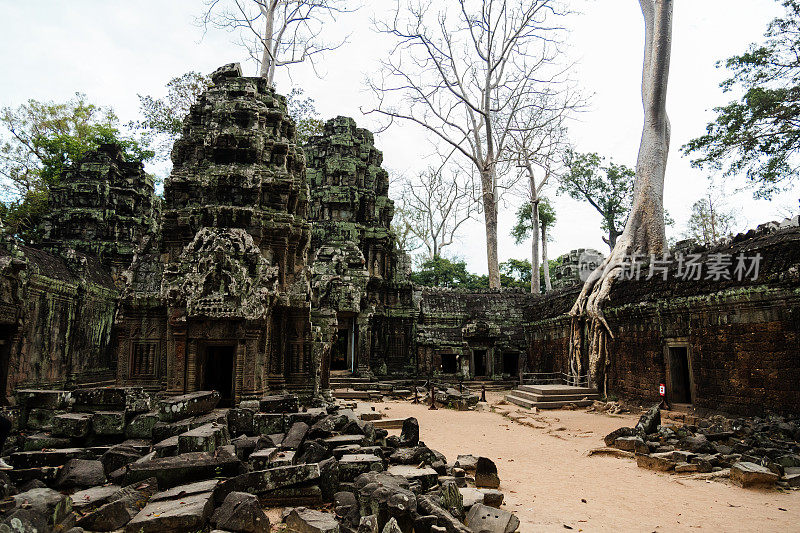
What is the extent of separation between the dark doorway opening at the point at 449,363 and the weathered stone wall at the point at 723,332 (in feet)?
27.4

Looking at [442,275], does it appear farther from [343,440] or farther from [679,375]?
[343,440]

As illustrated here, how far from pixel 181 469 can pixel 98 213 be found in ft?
52.1

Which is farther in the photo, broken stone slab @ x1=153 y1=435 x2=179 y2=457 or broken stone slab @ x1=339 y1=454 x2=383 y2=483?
broken stone slab @ x1=153 y1=435 x2=179 y2=457

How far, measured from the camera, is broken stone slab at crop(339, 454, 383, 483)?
491 centimetres

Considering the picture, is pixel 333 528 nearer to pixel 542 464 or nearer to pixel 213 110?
pixel 542 464

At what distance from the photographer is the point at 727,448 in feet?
22.5

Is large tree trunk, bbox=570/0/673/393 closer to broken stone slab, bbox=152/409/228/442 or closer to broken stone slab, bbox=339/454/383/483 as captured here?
broken stone slab, bbox=339/454/383/483

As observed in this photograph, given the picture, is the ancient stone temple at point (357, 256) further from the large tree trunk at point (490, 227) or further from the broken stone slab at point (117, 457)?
the broken stone slab at point (117, 457)

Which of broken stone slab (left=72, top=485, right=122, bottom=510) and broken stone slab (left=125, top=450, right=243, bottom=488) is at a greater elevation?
broken stone slab (left=125, top=450, right=243, bottom=488)

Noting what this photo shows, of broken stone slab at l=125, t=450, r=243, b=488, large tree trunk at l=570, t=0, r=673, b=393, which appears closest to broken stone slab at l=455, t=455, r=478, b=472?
broken stone slab at l=125, t=450, r=243, b=488

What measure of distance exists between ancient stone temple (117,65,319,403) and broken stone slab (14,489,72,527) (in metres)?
4.55

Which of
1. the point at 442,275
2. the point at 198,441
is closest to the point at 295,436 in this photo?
the point at 198,441

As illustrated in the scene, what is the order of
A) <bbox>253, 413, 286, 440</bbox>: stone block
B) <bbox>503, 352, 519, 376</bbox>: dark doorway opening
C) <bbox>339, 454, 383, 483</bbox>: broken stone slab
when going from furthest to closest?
<bbox>503, 352, 519, 376</bbox>: dark doorway opening
<bbox>253, 413, 286, 440</bbox>: stone block
<bbox>339, 454, 383, 483</bbox>: broken stone slab
